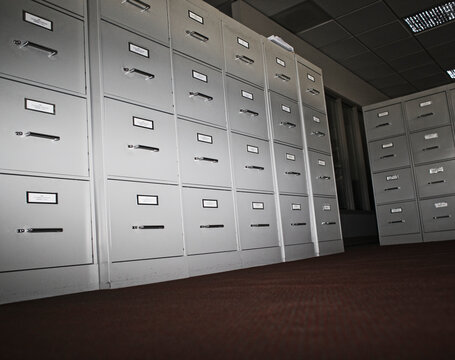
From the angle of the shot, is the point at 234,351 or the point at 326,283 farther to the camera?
the point at 326,283

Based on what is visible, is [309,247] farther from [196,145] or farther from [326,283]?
[326,283]

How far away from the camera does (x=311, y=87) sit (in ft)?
13.6

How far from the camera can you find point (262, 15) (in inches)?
189

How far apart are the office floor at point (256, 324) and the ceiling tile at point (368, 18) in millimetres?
4080

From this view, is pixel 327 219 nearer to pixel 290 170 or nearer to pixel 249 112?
pixel 290 170

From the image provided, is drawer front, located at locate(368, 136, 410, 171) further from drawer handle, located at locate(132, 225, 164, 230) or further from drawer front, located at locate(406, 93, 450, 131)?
drawer handle, located at locate(132, 225, 164, 230)

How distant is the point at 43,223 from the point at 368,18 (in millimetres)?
4548

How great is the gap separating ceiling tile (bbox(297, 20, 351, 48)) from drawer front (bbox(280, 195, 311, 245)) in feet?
8.36

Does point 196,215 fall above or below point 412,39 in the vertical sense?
below

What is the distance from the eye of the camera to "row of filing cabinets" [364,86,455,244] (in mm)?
4570

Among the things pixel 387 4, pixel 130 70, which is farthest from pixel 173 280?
pixel 387 4

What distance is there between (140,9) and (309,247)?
227 cm

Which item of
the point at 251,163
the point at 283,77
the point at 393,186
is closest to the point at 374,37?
the point at 393,186

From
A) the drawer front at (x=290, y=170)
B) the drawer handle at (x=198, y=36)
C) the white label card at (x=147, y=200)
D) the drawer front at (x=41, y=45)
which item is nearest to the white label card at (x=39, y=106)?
the drawer front at (x=41, y=45)
